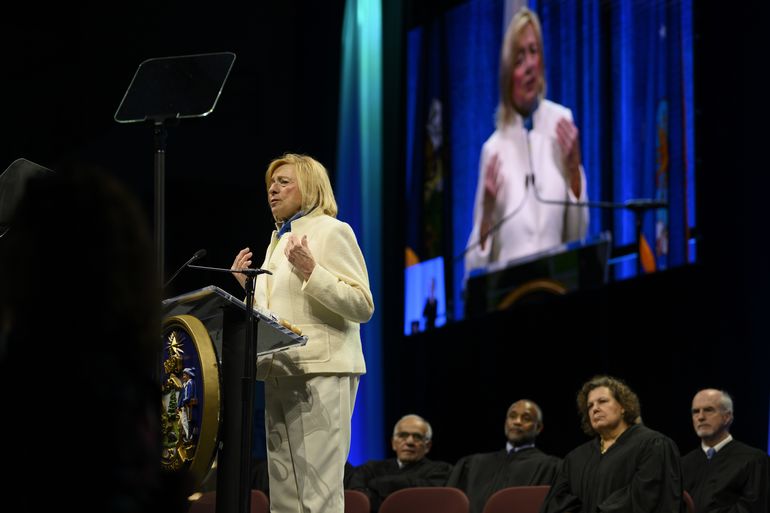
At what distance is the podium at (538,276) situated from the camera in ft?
24.2

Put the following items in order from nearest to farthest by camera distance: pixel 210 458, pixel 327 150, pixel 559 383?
pixel 210 458 → pixel 559 383 → pixel 327 150

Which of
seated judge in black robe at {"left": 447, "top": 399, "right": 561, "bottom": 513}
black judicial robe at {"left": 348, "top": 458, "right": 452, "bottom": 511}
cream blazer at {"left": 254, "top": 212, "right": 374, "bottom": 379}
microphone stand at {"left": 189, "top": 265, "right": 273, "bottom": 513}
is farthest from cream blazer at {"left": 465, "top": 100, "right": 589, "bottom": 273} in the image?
microphone stand at {"left": 189, "top": 265, "right": 273, "bottom": 513}

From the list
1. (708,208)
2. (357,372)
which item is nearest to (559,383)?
(708,208)

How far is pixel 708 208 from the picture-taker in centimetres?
705

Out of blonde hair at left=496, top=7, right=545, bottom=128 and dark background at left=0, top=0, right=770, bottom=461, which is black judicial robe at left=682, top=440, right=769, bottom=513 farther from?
blonde hair at left=496, top=7, right=545, bottom=128

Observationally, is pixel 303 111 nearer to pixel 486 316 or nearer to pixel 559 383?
pixel 486 316

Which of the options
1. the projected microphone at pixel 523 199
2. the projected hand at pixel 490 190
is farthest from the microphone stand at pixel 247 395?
the projected hand at pixel 490 190

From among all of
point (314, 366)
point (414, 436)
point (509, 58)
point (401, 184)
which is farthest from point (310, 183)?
point (401, 184)

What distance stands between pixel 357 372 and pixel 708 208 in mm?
3988

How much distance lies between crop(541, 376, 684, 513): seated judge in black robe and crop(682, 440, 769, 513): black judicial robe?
0.77m

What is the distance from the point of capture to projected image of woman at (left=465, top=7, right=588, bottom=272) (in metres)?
7.67

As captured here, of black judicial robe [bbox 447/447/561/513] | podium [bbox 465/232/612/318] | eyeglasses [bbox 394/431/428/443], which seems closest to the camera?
podium [bbox 465/232/612/318]

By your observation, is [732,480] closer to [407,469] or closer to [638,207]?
[638,207]

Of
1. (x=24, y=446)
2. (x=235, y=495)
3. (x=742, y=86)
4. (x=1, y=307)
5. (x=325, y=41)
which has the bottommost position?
(x=235, y=495)
